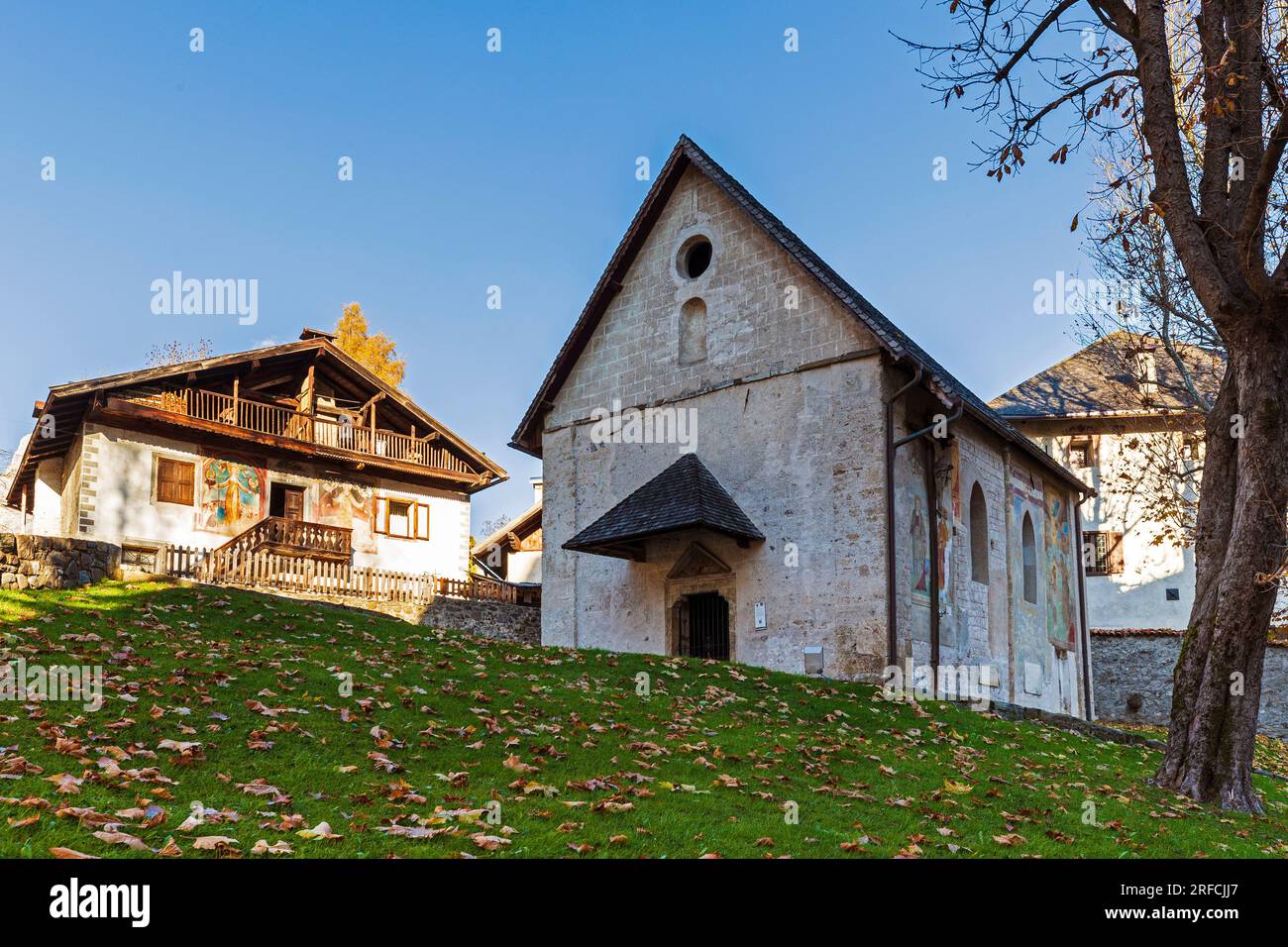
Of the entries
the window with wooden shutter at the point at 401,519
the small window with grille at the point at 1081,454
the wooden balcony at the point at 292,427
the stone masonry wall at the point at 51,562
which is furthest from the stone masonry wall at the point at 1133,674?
the stone masonry wall at the point at 51,562

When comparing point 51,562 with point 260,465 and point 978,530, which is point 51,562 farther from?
point 978,530

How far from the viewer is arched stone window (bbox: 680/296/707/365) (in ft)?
71.4

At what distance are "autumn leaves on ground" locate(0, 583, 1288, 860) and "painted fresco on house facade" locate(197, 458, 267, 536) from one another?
1381cm

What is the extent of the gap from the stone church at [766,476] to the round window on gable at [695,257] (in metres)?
0.04

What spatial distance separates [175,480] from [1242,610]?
25409mm

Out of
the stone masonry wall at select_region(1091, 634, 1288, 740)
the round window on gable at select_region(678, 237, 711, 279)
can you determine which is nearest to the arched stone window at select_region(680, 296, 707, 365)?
the round window on gable at select_region(678, 237, 711, 279)

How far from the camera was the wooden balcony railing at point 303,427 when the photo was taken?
3027 cm

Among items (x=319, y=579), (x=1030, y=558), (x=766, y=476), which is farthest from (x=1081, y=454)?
(x=319, y=579)

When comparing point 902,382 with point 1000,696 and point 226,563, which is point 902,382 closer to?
point 1000,696

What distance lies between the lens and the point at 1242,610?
42.2 ft

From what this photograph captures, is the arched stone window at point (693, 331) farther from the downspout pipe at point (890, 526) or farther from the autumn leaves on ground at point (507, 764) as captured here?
the autumn leaves on ground at point (507, 764)

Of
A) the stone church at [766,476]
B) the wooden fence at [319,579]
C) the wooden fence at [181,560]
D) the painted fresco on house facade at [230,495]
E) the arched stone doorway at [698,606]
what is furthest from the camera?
the painted fresco on house facade at [230,495]

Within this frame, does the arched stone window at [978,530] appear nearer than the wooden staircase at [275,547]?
Yes

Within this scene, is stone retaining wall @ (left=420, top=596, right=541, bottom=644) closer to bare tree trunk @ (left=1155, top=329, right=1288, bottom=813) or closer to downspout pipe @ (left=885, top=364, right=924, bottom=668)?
downspout pipe @ (left=885, top=364, right=924, bottom=668)
